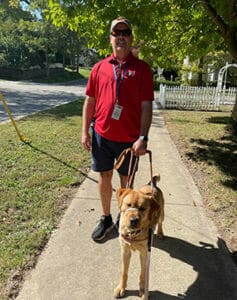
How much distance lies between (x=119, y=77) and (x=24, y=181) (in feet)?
9.60

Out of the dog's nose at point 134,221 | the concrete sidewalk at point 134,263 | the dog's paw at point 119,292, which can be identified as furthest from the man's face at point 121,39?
the dog's paw at point 119,292

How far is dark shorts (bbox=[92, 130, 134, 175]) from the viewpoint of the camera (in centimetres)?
373

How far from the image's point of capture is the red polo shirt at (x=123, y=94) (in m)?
3.43

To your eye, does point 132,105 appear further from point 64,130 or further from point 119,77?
point 64,130

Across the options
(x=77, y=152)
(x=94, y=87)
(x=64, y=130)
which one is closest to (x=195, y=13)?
(x=64, y=130)

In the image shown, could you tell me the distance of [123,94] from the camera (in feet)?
11.4

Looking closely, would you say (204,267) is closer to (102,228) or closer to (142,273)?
(142,273)

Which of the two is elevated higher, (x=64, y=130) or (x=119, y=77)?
(x=119, y=77)

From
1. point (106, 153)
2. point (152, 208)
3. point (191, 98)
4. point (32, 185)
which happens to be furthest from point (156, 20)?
point (191, 98)

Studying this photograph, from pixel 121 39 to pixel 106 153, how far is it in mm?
1137

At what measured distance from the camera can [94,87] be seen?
3.69 metres

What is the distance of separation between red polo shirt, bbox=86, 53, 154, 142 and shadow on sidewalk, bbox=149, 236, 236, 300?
4.05 ft

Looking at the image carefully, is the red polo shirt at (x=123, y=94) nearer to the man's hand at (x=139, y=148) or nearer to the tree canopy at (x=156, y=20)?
the man's hand at (x=139, y=148)

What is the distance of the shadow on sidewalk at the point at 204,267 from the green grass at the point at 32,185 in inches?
50.5
